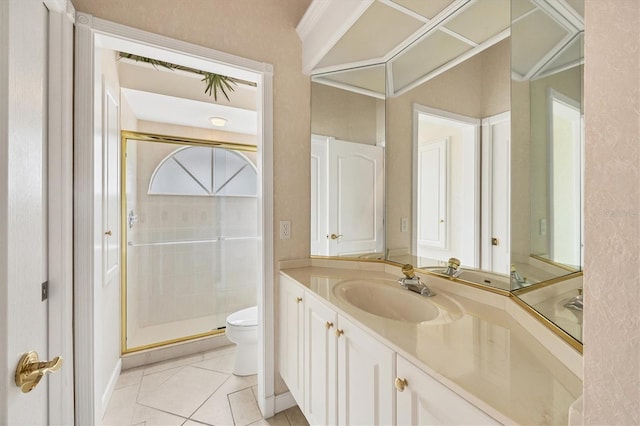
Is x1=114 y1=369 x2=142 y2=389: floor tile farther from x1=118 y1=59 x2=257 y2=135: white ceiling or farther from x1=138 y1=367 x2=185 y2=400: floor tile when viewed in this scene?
x1=118 y1=59 x2=257 y2=135: white ceiling

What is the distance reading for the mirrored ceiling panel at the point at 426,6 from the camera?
3.81ft

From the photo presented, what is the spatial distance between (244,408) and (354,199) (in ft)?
4.84

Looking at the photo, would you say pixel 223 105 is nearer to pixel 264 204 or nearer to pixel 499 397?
pixel 264 204

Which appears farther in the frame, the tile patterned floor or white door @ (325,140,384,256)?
white door @ (325,140,384,256)

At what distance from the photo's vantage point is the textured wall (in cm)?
30

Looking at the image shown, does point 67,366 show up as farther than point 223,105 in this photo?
No

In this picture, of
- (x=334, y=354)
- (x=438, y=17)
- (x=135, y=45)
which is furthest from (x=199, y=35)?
(x=334, y=354)

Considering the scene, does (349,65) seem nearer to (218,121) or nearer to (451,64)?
(451,64)

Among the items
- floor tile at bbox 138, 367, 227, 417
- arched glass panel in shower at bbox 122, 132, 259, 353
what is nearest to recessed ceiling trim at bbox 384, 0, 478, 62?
arched glass panel in shower at bbox 122, 132, 259, 353

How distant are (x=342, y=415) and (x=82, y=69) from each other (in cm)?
183

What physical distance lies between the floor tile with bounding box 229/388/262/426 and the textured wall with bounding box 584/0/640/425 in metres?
1.71

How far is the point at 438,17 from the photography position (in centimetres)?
124

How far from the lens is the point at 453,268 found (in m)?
1.21

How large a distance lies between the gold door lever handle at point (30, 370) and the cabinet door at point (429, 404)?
769 mm
